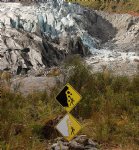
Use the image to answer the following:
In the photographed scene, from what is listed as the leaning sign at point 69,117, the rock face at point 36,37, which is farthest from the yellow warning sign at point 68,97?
the rock face at point 36,37

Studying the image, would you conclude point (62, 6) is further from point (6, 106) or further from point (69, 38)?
point (6, 106)

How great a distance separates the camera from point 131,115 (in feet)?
36.0

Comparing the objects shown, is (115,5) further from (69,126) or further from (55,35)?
(69,126)

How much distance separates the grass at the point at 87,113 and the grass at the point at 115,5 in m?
48.6

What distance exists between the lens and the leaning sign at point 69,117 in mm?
7812

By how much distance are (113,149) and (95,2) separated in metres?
60.3

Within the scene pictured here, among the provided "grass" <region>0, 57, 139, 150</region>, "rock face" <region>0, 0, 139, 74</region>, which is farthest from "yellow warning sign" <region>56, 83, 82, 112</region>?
"rock face" <region>0, 0, 139, 74</region>

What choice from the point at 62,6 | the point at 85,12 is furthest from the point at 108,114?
A: the point at 85,12

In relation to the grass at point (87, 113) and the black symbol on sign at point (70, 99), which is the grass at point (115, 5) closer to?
the grass at point (87, 113)

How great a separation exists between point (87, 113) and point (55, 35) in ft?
89.2

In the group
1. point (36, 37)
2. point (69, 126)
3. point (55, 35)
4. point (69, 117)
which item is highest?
point (55, 35)

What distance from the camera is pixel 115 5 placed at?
65.3 metres

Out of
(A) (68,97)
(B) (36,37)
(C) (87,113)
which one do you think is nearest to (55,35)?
(B) (36,37)

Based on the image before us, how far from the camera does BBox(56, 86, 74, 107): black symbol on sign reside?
7984 mm
